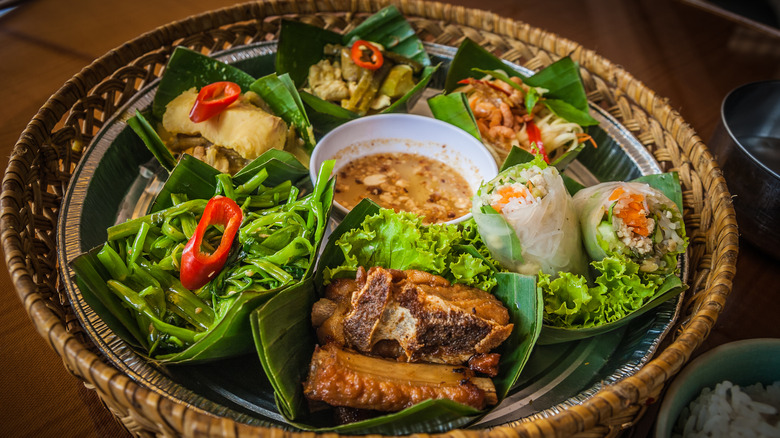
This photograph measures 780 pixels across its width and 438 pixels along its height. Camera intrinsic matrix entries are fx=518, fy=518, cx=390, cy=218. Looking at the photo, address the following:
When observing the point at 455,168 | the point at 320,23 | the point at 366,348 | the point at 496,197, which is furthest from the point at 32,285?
the point at 320,23

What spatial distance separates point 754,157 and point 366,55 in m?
2.19

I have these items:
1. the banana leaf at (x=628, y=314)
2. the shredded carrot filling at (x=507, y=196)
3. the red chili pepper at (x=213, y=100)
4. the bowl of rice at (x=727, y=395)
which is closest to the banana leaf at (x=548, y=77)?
the shredded carrot filling at (x=507, y=196)

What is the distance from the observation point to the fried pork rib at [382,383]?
1738 millimetres

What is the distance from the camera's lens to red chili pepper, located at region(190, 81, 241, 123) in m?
2.61

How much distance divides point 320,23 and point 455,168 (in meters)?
1.37

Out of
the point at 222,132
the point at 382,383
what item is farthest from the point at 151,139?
Result: the point at 382,383

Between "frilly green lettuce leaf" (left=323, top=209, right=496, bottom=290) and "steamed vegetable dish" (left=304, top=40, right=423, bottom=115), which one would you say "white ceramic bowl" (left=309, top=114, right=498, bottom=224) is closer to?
"steamed vegetable dish" (left=304, top=40, right=423, bottom=115)

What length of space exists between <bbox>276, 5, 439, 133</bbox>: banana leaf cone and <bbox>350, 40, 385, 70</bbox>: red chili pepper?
0.05 m

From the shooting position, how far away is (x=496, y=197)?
224 centimetres

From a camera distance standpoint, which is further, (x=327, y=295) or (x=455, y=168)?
(x=455, y=168)

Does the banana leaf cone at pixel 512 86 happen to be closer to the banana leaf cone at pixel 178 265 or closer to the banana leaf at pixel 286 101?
the banana leaf at pixel 286 101

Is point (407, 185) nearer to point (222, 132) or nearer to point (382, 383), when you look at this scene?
point (222, 132)

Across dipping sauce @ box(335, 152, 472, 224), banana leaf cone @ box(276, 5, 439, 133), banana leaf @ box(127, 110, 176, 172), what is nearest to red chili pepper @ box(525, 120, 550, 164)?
dipping sauce @ box(335, 152, 472, 224)

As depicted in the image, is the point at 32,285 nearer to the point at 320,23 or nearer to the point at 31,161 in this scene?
the point at 31,161
